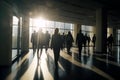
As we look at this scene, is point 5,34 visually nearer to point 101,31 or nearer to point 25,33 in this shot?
point 25,33

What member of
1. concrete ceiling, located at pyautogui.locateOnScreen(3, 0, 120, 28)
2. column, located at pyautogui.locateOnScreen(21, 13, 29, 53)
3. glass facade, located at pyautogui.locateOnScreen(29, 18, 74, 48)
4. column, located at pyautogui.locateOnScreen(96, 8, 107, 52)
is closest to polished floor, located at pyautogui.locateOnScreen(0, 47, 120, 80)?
concrete ceiling, located at pyautogui.locateOnScreen(3, 0, 120, 28)

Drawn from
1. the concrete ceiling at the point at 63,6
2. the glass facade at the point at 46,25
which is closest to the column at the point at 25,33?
the concrete ceiling at the point at 63,6

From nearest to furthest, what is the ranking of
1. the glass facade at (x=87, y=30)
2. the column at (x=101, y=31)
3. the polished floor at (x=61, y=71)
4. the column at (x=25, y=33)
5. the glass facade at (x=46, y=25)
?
1. the polished floor at (x=61, y=71)
2. the column at (x=25, y=33)
3. the column at (x=101, y=31)
4. the glass facade at (x=46, y=25)
5. the glass facade at (x=87, y=30)

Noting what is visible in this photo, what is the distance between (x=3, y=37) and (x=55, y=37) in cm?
295

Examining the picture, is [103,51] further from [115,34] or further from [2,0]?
[115,34]

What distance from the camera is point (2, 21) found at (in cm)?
1134

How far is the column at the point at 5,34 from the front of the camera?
1135 cm

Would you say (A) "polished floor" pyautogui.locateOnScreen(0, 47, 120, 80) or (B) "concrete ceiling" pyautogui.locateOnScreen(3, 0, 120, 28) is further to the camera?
(B) "concrete ceiling" pyautogui.locateOnScreen(3, 0, 120, 28)

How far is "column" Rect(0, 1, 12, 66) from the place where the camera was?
1135 cm

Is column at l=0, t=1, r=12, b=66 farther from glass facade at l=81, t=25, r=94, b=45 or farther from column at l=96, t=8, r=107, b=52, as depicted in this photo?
glass facade at l=81, t=25, r=94, b=45

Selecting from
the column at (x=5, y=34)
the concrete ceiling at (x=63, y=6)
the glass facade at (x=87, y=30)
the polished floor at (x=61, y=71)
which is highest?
the concrete ceiling at (x=63, y=6)

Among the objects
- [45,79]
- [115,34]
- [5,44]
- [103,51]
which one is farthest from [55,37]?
[115,34]

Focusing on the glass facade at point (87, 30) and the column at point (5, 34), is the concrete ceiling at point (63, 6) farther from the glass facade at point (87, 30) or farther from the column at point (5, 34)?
the glass facade at point (87, 30)

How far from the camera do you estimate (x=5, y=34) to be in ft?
37.7
